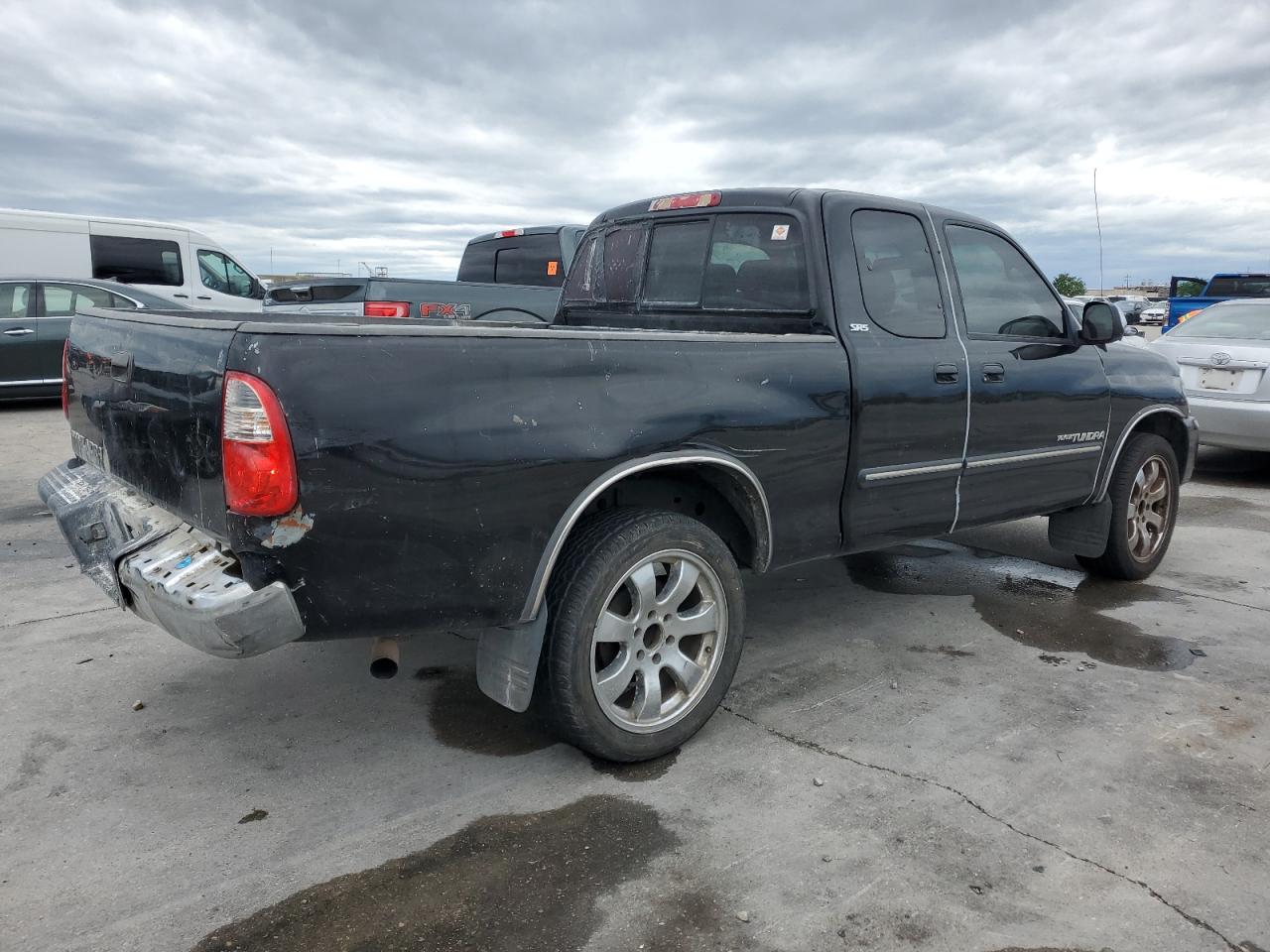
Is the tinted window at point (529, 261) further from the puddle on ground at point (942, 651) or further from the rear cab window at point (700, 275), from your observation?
the puddle on ground at point (942, 651)

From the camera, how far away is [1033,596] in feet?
17.4

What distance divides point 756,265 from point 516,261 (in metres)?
7.96

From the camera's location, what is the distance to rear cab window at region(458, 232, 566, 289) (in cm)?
1123

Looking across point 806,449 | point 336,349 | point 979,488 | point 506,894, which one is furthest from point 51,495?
point 979,488

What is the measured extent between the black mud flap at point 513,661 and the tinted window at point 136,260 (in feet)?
45.8

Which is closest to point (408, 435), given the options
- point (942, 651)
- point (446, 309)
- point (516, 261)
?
point (942, 651)

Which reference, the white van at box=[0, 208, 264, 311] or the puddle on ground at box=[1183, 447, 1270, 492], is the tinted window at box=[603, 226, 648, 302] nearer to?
the puddle on ground at box=[1183, 447, 1270, 492]

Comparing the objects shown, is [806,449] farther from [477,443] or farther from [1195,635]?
[1195,635]

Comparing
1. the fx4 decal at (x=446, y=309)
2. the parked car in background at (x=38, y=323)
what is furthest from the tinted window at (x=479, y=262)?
the parked car in background at (x=38, y=323)

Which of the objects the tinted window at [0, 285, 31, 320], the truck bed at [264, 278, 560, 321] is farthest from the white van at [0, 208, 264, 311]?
the truck bed at [264, 278, 560, 321]

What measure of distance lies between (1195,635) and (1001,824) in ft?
7.62

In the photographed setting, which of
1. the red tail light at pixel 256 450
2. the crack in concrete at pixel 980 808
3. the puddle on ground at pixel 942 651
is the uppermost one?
the red tail light at pixel 256 450

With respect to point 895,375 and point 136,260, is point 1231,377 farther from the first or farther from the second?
point 136,260

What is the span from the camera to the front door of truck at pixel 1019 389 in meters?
4.34
